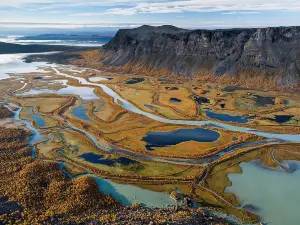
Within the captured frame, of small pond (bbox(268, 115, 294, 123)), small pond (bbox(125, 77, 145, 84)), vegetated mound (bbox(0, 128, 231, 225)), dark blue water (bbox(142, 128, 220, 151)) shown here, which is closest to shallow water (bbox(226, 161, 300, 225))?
vegetated mound (bbox(0, 128, 231, 225))

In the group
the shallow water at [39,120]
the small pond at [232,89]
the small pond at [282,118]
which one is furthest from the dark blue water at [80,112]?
the small pond at [232,89]

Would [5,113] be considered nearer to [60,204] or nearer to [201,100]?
[60,204]

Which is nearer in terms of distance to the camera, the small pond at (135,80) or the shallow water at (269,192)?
the shallow water at (269,192)

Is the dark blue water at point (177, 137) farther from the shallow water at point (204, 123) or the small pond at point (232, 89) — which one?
the small pond at point (232, 89)

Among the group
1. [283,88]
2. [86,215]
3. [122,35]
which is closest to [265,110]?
[283,88]

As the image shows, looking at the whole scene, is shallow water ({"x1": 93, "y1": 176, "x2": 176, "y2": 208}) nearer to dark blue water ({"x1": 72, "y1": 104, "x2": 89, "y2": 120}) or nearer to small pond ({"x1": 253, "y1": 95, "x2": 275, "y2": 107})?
dark blue water ({"x1": 72, "y1": 104, "x2": 89, "y2": 120})
